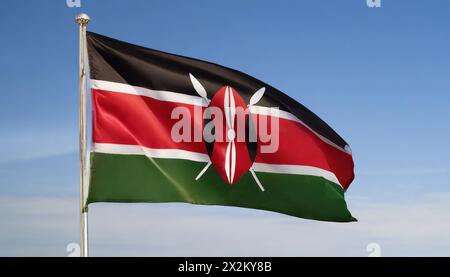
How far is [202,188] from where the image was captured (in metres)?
16.2

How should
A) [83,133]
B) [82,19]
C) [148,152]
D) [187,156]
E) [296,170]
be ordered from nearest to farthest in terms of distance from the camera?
[83,133] < [82,19] < [148,152] < [187,156] < [296,170]

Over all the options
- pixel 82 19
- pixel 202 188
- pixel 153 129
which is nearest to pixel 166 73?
pixel 153 129

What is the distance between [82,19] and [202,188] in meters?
4.24

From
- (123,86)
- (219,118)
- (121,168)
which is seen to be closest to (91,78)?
(123,86)

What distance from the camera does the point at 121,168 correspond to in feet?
50.9

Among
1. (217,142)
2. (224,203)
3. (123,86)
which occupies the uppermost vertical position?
(123,86)

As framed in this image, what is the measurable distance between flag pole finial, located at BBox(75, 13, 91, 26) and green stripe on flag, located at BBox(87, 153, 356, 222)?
269cm

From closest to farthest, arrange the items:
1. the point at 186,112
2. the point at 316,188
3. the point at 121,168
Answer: the point at 121,168, the point at 186,112, the point at 316,188

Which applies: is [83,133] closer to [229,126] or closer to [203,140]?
[203,140]

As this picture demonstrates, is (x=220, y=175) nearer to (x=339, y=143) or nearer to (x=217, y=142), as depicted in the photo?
(x=217, y=142)

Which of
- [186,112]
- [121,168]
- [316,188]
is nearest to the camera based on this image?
[121,168]

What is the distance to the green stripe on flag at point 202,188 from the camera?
1534cm

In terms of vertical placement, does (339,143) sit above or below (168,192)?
above

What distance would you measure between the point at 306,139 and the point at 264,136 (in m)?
1.05
